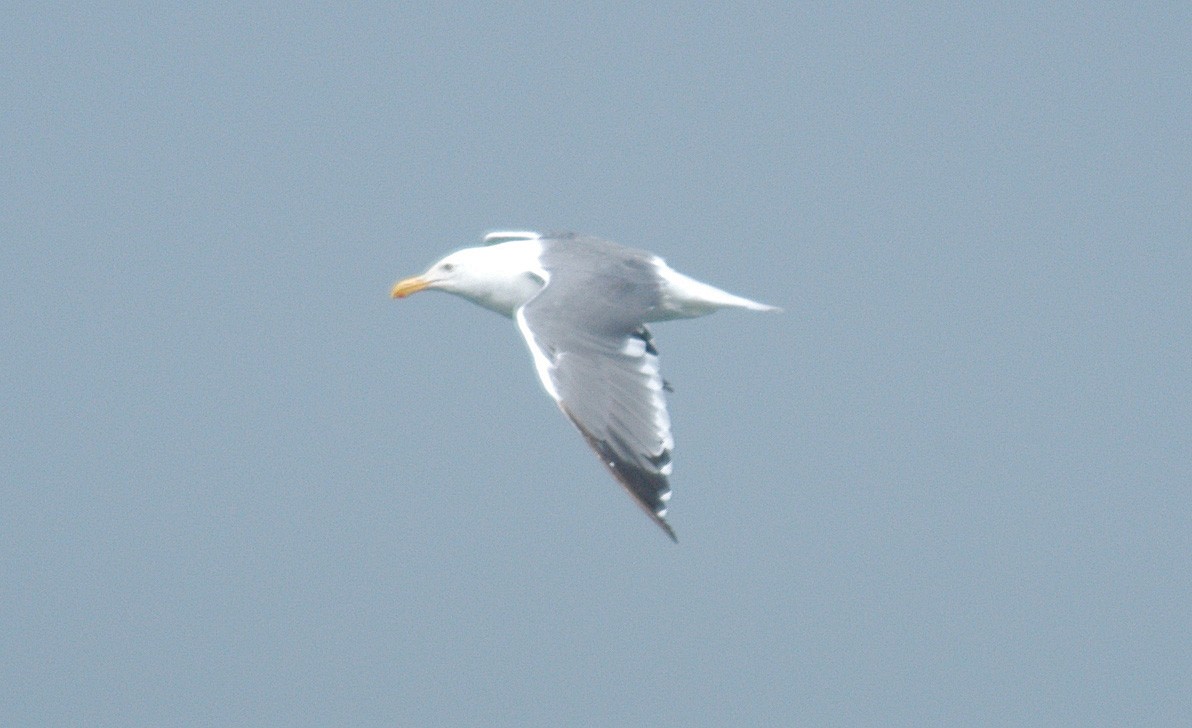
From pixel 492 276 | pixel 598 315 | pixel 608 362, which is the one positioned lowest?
pixel 608 362

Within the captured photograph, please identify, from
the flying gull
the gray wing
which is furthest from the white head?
the gray wing

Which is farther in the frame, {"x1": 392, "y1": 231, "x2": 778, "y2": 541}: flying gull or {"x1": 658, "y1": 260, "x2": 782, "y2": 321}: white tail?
{"x1": 658, "y1": 260, "x2": 782, "y2": 321}: white tail

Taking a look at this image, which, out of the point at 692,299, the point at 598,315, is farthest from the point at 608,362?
the point at 692,299

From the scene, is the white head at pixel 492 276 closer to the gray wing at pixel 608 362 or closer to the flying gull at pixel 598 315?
the flying gull at pixel 598 315

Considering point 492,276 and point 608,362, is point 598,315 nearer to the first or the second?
point 608,362

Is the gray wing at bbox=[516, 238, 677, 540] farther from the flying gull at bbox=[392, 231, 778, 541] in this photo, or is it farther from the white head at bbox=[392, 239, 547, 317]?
the white head at bbox=[392, 239, 547, 317]

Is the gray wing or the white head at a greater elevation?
the white head
